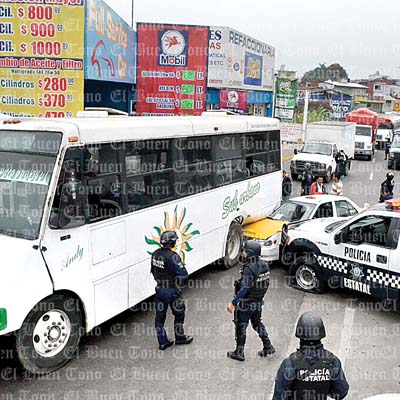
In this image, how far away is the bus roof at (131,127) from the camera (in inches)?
243

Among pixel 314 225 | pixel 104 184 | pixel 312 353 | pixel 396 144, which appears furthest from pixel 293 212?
pixel 396 144

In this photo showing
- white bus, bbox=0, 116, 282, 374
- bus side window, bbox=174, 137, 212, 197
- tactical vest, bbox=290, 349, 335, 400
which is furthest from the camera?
bus side window, bbox=174, 137, 212, 197

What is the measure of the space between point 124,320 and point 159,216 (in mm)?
1675

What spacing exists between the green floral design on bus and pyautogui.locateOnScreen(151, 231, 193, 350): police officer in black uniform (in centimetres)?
108

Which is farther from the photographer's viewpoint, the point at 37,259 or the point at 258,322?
the point at 258,322

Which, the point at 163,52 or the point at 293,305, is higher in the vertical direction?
the point at 163,52

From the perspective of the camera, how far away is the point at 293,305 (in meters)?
8.71

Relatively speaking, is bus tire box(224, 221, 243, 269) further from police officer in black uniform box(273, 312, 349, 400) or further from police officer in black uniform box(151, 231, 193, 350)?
police officer in black uniform box(273, 312, 349, 400)

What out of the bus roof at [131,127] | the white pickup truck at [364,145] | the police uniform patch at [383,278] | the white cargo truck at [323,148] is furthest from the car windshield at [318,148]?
the police uniform patch at [383,278]

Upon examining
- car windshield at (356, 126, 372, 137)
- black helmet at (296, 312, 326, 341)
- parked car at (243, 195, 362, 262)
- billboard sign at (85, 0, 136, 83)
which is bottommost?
parked car at (243, 195, 362, 262)

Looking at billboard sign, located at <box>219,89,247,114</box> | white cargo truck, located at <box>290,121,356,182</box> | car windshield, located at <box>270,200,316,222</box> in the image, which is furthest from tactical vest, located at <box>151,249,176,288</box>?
billboard sign, located at <box>219,89,247,114</box>

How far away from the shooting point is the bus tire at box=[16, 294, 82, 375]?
231 inches

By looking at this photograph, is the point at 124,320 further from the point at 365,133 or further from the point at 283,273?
the point at 365,133

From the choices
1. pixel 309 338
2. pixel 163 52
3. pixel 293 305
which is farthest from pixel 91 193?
pixel 163 52
